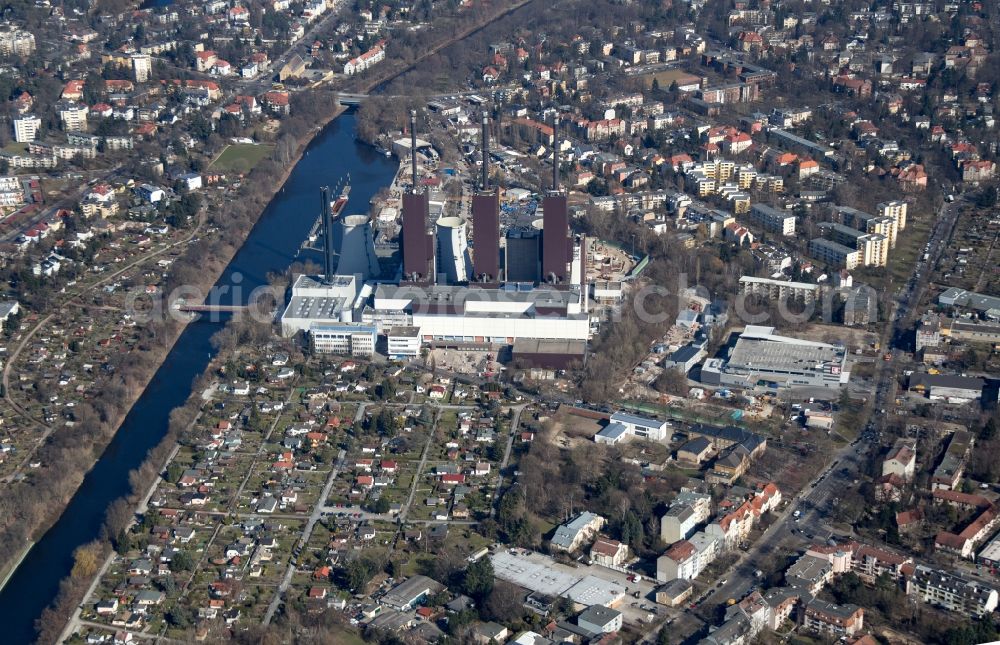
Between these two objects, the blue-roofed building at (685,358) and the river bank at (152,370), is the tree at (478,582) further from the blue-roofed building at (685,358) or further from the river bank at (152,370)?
the blue-roofed building at (685,358)

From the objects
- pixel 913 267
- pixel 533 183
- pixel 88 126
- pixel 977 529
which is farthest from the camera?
pixel 88 126

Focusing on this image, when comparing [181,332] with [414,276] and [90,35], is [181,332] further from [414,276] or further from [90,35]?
[90,35]

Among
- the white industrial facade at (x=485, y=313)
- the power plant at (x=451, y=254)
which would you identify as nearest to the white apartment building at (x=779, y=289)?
the white industrial facade at (x=485, y=313)

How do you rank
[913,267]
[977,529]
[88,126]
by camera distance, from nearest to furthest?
1. [977,529]
2. [913,267]
3. [88,126]

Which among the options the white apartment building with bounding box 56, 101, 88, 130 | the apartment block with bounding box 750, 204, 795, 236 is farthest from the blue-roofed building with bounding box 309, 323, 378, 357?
the white apartment building with bounding box 56, 101, 88, 130

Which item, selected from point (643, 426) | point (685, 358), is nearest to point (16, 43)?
point (685, 358)

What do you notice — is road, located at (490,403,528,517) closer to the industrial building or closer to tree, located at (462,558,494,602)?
tree, located at (462,558,494,602)

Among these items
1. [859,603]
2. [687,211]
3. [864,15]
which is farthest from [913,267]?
[864,15]
